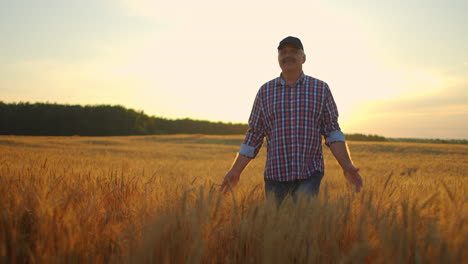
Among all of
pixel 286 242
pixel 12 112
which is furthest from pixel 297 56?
pixel 12 112

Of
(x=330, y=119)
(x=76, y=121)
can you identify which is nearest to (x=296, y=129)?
(x=330, y=119)

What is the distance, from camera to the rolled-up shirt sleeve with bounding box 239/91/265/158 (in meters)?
3.03

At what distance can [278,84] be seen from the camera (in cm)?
295

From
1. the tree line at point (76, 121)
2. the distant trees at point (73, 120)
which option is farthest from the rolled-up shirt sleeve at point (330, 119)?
the distant trees at point (73, 120)

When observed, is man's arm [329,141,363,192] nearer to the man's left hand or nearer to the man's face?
the man's left hand

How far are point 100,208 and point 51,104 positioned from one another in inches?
1666

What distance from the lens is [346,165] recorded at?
8.63 feet

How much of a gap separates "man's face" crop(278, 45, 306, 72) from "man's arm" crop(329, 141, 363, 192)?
754 millimetres

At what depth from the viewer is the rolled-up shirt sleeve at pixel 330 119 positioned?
2843mm

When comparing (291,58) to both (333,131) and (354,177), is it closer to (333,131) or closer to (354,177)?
(333,131)

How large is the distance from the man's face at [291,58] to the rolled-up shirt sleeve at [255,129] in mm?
430

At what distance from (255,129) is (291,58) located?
2.45 feet

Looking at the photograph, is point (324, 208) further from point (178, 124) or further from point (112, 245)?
point (178, 124)

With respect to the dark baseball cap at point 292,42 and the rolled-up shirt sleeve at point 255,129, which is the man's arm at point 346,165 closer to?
the rolled-up shirt sleeve at point 255,129
